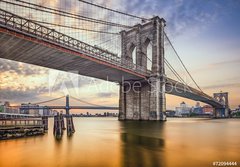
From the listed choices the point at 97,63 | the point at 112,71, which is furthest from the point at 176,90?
the point at 97,63

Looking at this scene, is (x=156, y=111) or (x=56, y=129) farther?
(x=156, y=111)

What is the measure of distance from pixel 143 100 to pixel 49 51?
90.5ft

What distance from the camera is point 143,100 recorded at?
53.0 metres

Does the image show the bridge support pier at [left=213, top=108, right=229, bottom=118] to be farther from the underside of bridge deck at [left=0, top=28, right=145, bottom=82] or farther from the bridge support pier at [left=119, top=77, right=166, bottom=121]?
the underside of bridge deck at [left=0, top=28, right=145, bottom=82]

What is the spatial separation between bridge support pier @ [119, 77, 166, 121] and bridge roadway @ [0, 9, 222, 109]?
418cm

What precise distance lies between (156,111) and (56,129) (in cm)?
2855

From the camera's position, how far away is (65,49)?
105ft

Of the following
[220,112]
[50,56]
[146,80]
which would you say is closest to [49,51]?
[50,56]

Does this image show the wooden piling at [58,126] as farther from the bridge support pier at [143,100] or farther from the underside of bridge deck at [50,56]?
the bridge support pier at [143,100]

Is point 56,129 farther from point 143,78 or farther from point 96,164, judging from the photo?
point 143,78

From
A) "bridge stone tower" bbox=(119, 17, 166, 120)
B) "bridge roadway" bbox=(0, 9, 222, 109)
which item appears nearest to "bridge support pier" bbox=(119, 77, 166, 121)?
"bridge stone tower" bbox=(119, 17, 166, 120)

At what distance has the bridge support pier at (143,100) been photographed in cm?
4800

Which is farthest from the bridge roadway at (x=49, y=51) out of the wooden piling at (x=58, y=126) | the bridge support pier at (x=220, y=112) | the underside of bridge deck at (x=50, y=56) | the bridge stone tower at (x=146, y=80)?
the bridge support pier at (x=220, y=112)

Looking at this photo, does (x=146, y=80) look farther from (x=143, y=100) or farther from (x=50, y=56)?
(x=50, y=56)
